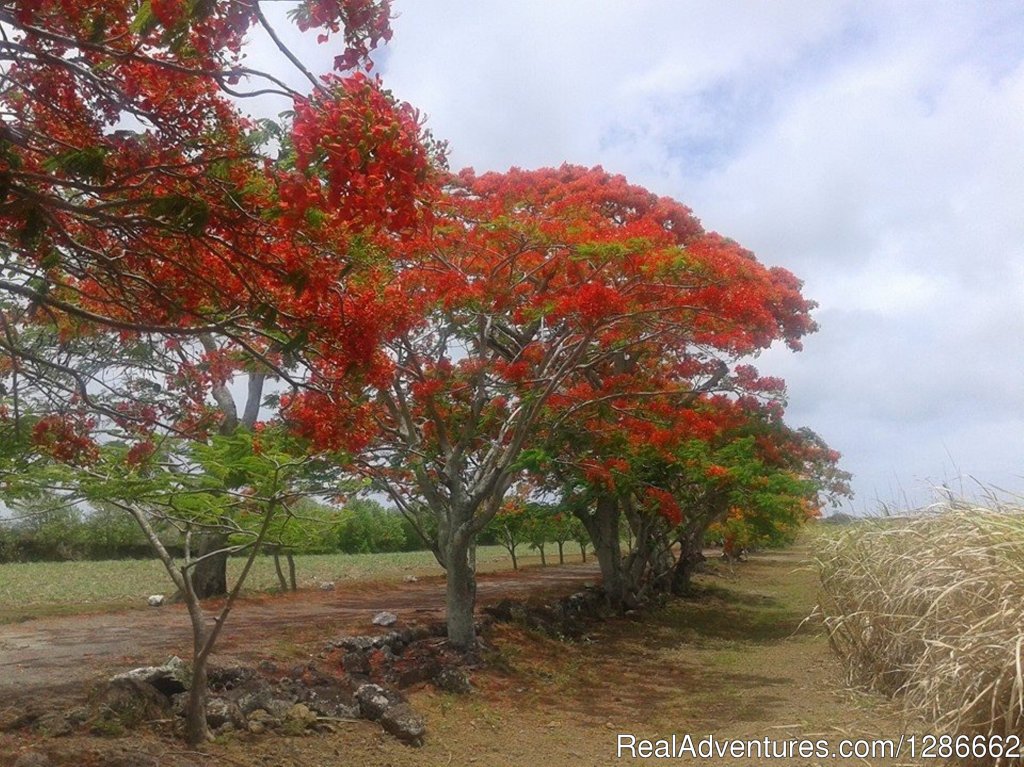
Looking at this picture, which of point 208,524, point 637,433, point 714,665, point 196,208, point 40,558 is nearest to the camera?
point 196,208

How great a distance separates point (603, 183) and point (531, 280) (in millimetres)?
4270

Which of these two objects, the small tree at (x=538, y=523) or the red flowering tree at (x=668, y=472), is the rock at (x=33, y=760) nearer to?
the red flowering tree at (x=668, y=472)

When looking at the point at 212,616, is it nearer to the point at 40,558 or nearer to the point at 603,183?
the point at 603,183

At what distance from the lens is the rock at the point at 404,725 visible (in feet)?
22.8

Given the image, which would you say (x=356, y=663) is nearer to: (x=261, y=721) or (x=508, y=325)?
(x=261, y=721)

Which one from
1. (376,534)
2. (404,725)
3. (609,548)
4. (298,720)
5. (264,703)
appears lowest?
(404,725)

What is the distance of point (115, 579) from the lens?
2016cm

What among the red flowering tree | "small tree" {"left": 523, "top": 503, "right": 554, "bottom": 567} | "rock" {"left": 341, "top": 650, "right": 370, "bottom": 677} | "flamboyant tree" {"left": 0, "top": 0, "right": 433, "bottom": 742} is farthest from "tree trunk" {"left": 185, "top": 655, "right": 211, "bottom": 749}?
"small tree" {"left": 523, "top": 503, "right": 554, "bottom": 567}

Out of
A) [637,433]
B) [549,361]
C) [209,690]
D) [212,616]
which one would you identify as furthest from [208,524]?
[637,433]

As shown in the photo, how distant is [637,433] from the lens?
40.7ft

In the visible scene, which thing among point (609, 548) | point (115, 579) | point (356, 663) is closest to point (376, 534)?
point (115, 579)

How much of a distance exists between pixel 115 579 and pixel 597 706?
14.9 metres

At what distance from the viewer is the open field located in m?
6.18

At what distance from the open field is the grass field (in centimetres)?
549
